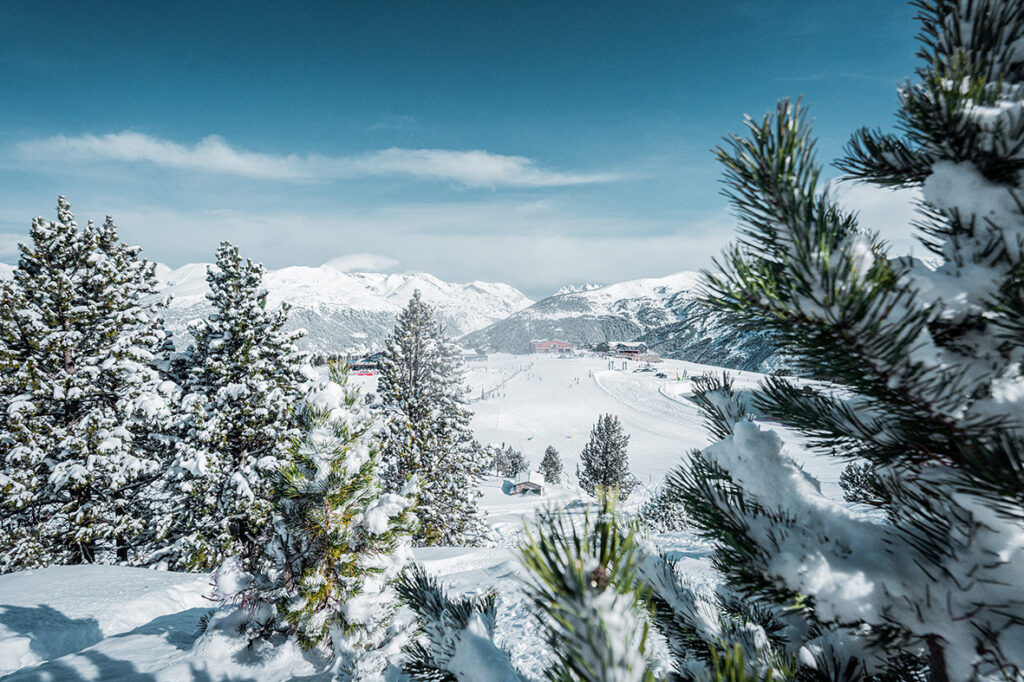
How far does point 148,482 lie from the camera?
1440 cm

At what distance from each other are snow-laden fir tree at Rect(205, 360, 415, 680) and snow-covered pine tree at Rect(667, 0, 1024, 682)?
12.7ft

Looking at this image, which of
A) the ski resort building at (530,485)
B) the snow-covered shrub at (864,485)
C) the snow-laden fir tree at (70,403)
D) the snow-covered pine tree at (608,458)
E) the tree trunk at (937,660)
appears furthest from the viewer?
the ski resort building at (530,485)

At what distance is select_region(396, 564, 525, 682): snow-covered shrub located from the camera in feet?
4.83

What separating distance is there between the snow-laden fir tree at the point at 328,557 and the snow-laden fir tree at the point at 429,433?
12.5 m

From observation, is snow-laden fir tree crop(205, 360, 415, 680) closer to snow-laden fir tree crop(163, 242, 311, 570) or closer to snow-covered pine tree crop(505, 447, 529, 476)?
snow-laden fir tree crop(163, 242, 311, 570)

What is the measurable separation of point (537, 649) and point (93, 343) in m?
15.9

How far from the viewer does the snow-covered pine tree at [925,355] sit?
1.04 metres

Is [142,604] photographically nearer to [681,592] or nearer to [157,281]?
[681,592]

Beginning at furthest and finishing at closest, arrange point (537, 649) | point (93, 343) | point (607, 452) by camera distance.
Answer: point (607, 452) < point (93, 343) < point (537, 649)

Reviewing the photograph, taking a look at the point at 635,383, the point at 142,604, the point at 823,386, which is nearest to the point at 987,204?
Answer: the point at 823,386

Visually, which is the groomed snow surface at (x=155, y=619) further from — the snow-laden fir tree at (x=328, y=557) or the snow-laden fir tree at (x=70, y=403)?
the snow-laden fir tree at (x=70, y=403)

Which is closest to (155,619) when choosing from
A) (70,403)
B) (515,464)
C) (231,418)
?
(231,418)

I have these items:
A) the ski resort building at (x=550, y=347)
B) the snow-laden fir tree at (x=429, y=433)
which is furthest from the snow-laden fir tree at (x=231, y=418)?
the ski resort building at (x=550, y=347)

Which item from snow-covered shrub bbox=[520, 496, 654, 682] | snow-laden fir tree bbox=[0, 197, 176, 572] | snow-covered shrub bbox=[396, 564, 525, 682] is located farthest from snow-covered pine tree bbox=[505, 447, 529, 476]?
snow-covered shrub bbox=[520, 496, 654, 682]
